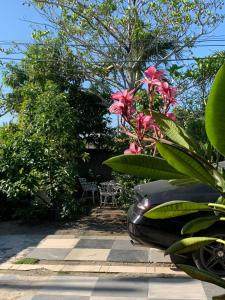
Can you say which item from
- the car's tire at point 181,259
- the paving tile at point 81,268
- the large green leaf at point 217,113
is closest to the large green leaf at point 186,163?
the large green leaf at point 217,113

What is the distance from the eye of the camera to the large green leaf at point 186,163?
2037 mm

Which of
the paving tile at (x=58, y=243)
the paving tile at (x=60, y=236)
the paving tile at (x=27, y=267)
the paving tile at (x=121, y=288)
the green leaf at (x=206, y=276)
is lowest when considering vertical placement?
the paving tile at (x=121, y=288)

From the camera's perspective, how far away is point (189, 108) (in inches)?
886

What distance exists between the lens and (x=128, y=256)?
26.9ft

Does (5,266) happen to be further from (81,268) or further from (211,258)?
(211,258)

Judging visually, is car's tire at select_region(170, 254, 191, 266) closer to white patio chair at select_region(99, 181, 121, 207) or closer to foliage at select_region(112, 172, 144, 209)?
foliage at select_region(112, 172, 144, 209)

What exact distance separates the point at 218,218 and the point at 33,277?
17.6 ft

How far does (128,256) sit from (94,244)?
44.8 inches

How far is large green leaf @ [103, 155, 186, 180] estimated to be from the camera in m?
2.10

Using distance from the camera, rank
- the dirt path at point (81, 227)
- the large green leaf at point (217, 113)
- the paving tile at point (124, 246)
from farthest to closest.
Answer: the dirt path at point (81, 227) → the paving tile at point (124, 246) → the large green leaf at point (217, 113)

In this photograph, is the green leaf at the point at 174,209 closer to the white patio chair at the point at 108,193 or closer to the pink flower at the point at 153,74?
the pink flower at the point at 153,74

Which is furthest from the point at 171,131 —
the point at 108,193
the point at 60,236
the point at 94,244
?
the point at 108,193

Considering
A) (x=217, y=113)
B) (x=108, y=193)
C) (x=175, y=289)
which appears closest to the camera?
(x=217, y=113)

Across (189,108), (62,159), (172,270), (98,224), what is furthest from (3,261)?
(189,108)
